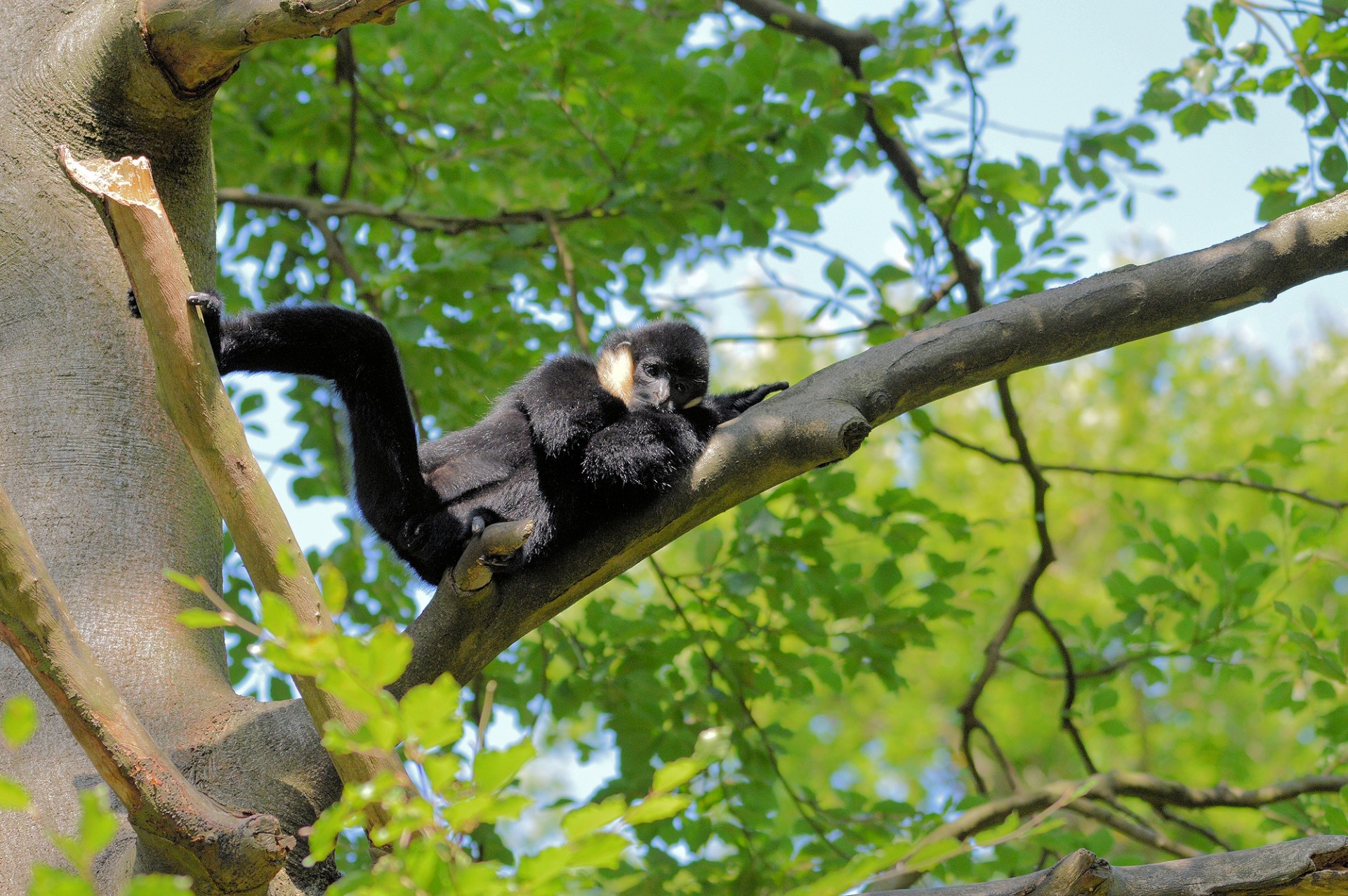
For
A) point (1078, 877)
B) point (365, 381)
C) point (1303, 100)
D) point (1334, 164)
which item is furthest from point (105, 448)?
point (1303, 100)

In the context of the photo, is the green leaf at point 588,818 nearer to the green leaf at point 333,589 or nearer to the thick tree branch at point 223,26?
the green leaf at point 333,589

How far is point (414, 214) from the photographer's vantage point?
222 inches

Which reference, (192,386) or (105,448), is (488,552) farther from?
(105,448)

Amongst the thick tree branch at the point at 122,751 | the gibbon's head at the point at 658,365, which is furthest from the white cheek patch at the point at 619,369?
the thick tree branch at the point at 122,751

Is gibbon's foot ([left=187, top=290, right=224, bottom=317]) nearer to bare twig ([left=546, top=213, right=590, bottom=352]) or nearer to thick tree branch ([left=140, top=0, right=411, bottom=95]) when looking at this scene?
thick tree branch ([left=140, top=0, right=411, bottom=95])

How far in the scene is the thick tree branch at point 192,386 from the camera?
2299mm

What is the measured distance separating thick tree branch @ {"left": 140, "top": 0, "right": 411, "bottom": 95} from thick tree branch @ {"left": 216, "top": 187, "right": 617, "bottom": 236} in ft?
6.99

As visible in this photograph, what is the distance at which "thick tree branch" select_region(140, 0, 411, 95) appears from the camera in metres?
2.86

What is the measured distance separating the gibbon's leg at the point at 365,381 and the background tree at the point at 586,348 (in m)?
0.43

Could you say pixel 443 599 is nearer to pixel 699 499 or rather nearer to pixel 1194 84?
pixel 699 499

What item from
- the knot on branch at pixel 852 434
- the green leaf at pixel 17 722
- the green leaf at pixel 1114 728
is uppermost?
the knot on branch at pixel 852 434

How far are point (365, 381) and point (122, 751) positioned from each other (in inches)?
54.5

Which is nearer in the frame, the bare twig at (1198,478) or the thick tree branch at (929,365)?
the thick tree branch at (929,365)

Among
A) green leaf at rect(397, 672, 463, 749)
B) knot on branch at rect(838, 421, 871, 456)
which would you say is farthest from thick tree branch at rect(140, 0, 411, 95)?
green leaf at rect(397, 672, 463, 749)
